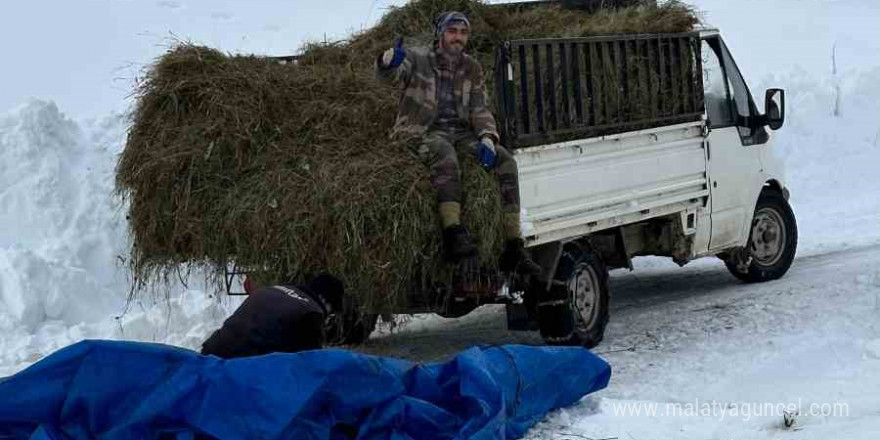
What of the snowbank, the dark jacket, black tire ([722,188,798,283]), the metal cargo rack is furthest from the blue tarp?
black tire ([722,188,798,283])

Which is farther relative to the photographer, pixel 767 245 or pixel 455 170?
pixel 767 245

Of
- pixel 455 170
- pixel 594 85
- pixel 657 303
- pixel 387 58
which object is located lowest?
pixel 657 303

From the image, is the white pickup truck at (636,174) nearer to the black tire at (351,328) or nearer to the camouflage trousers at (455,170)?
the camouflage trousers at (455,170)

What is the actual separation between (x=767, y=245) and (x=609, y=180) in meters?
3.03

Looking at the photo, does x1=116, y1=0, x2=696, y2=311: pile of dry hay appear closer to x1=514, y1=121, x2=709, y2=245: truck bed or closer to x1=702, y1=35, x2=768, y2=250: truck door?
x1=514, y1=121, x2=709, y2=245: truck bed

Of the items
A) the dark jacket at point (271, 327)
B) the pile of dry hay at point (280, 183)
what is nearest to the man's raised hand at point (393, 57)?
the pile of dry hay at point (280, 183)

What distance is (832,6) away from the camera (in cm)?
3278

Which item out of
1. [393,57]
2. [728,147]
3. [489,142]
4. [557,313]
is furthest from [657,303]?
[393,57]

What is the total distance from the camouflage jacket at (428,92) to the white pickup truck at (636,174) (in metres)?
0.19

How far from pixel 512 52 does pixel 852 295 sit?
3.57 metres

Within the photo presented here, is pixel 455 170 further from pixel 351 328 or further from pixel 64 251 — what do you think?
pixel 64 251

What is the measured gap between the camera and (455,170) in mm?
8516

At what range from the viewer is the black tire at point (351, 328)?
9.09 meters

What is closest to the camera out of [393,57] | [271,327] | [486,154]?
[271,327]
